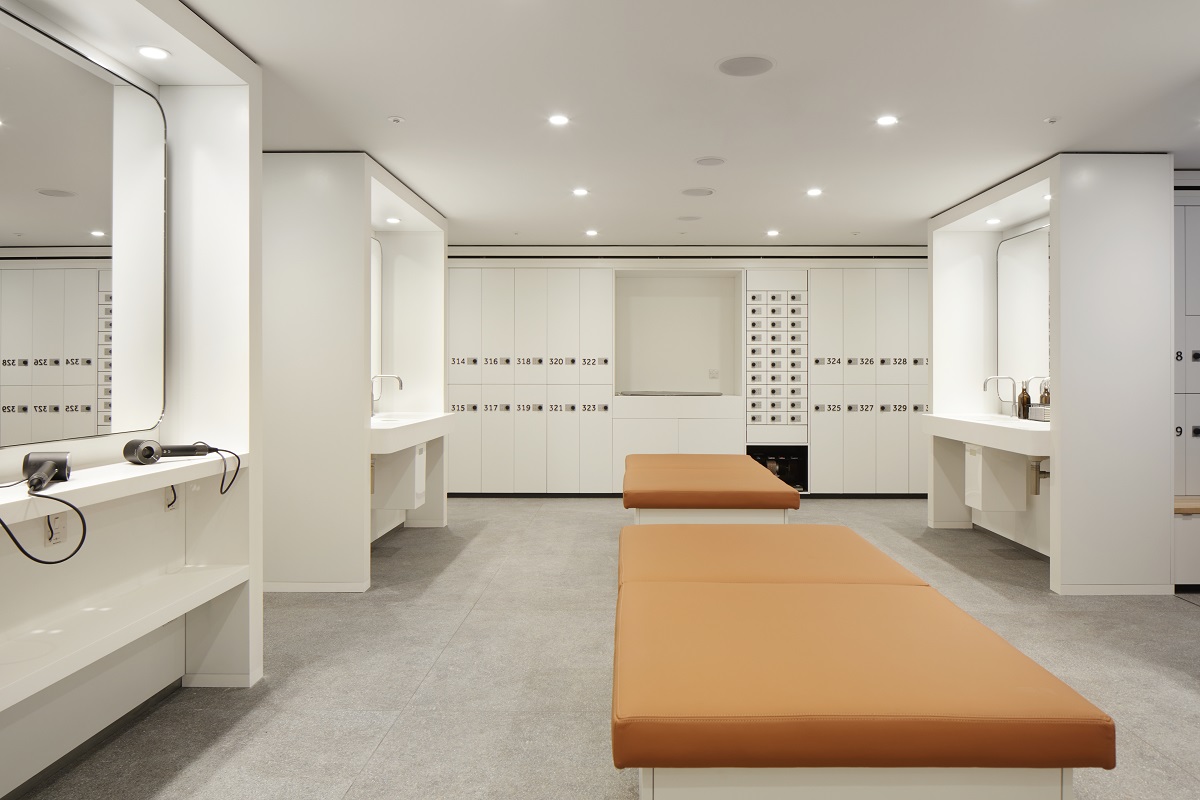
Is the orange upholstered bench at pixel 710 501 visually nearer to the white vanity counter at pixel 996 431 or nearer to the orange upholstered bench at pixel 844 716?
the white vanity counter at pixel 996 431

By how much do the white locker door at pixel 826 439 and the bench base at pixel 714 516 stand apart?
3.57m

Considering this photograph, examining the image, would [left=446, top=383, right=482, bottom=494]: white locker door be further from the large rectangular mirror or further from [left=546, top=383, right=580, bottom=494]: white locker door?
the large rectangular mirror

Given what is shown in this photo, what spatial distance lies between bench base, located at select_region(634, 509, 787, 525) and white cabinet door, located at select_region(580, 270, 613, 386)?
11.5 feet

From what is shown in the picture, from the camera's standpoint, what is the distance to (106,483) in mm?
2068

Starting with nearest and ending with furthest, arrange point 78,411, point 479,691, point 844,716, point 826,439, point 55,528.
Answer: point 844,716
point 55,528
point 78,411
point 479,691
point 826,439

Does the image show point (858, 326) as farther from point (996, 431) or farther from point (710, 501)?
point (710, 501)

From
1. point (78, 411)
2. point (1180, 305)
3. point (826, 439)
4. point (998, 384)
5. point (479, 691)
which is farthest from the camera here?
point (826, 439)

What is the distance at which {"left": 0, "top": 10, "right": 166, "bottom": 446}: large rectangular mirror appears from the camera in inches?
84.1

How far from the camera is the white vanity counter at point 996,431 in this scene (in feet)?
13.6

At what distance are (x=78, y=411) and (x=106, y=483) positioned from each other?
0.47 metres

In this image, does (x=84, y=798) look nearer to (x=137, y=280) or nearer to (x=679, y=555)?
(x=137, y=280)

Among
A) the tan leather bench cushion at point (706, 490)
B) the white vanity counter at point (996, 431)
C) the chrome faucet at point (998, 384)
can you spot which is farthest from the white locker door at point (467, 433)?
the chrome faucet at point (998, 384)

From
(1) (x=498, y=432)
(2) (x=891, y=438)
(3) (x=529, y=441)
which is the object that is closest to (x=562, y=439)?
(3) (x=529, y=441)

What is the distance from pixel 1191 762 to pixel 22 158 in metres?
4.05
